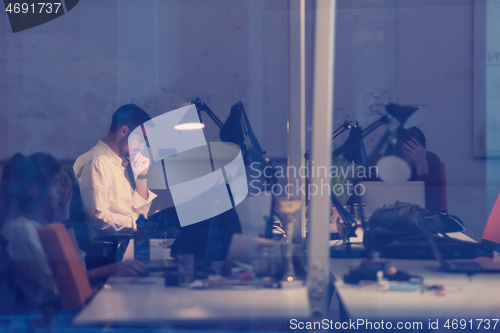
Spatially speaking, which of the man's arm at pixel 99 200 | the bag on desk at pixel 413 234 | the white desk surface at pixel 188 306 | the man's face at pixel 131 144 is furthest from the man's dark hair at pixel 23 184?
the bag on desk at pixel 413 234

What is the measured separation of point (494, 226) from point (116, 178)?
2215 millimetres

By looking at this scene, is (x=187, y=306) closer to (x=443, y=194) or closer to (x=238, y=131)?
(x=238, y=131)

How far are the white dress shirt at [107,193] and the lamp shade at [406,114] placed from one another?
1.33 metres

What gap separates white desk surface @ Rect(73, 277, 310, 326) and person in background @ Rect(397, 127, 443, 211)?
930mm

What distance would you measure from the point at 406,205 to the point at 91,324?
140 cm

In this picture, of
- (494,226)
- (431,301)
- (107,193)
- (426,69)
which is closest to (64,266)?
(107,193)

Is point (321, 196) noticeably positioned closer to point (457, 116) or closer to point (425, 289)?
point (425, 289)

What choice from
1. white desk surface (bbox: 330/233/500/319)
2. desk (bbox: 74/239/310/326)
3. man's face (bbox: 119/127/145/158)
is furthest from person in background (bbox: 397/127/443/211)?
man's face (bbox: 119/127/145/158)

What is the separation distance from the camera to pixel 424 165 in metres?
1.92

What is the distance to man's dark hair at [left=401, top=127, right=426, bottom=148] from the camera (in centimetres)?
176

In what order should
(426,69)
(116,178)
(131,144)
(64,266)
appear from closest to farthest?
1. (64,266)
2. (426,69)
3. (131,144)
4. (116,178)

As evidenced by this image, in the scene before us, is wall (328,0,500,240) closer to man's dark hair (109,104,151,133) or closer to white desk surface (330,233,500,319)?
white desk surface (330,233,500,319)

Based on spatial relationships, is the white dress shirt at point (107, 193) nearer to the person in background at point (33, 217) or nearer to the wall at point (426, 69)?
the person in background at point (33, 217)

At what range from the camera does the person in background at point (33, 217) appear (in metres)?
1.57
